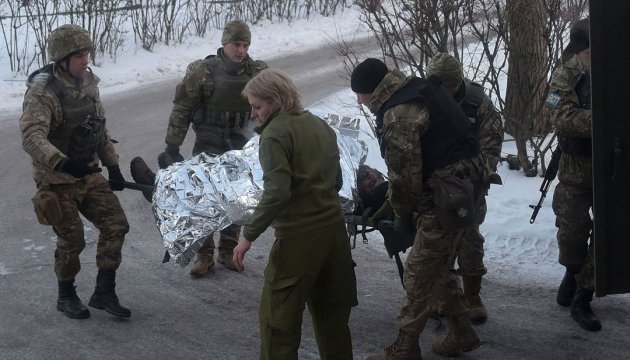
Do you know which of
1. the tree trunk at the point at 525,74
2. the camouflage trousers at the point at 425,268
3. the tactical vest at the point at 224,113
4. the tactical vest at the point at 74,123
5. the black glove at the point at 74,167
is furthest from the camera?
the tree trunk at the point at 525,74

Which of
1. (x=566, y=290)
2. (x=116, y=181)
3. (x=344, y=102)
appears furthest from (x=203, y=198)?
(x=344, y=102)

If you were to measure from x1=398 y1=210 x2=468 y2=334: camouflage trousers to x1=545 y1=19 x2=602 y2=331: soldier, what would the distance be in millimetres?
894

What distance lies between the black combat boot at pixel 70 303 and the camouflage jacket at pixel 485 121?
8.57 ft

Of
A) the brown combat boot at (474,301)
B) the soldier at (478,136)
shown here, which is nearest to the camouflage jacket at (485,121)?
the soldier at (478,136)

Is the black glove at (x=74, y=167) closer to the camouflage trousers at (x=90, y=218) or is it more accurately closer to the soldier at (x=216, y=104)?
the camouflage trousers at (x=90, y=218)

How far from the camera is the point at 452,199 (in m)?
4.52

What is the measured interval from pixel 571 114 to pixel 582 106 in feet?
0.44

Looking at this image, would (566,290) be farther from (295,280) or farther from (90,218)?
(90,218)

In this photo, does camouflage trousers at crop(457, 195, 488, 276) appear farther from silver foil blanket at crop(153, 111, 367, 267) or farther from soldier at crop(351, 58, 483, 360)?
silver foil blanket at crop(153, 111, 367, 267)

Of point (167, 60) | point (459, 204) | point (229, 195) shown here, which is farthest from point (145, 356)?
point (167, 60)

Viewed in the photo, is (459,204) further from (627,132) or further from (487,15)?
(487,15)

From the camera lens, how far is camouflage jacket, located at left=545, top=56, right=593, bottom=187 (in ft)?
16.4

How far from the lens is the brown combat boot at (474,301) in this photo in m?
5.41

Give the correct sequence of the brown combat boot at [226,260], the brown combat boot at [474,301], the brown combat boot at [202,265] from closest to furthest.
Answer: the brown combat boot at [474,301]
the brown combat boot at [202,265]
the brown combat boot at [226,260]
